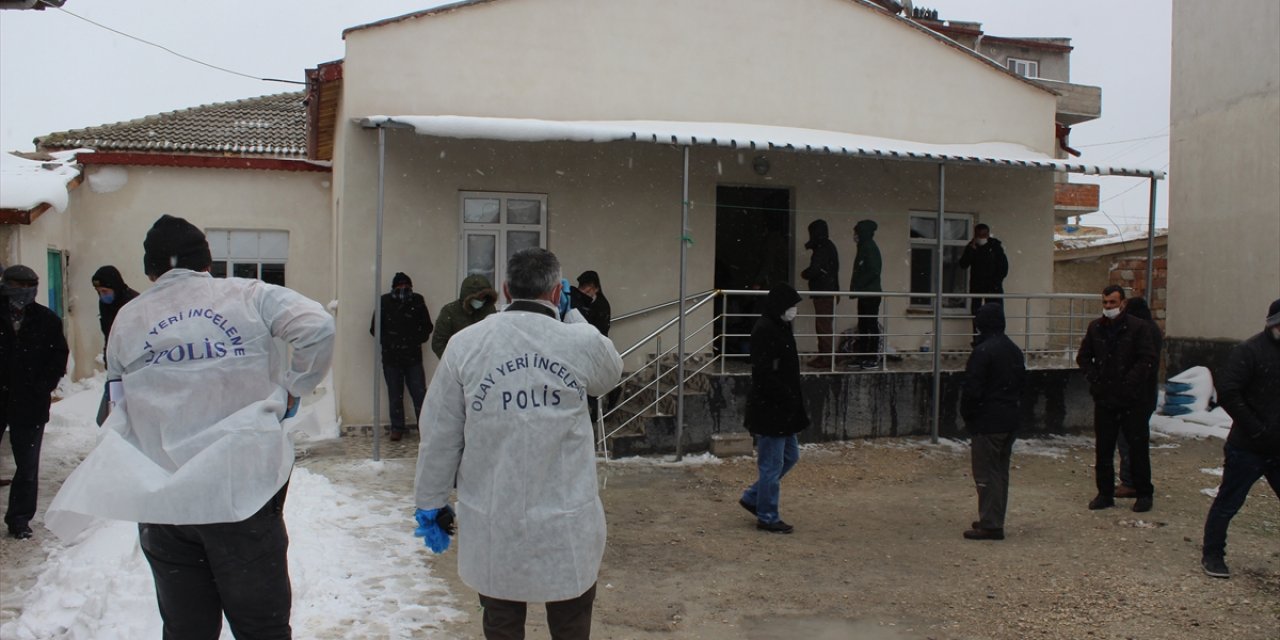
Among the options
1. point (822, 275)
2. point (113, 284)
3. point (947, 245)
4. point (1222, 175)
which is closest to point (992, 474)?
point (822, 275)

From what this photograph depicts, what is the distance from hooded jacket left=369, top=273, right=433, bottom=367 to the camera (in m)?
9.54

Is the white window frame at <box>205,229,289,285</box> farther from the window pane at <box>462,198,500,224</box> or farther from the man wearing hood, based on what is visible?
the man wearing hood

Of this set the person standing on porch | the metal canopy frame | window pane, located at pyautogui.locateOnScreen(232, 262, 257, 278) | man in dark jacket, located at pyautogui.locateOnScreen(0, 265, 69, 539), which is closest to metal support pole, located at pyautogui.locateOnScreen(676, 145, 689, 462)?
the metal canopy frame

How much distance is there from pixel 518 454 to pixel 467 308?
20.7 feet

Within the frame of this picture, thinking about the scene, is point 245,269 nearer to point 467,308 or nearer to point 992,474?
point 467,308

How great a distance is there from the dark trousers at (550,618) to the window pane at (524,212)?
7.81 metres

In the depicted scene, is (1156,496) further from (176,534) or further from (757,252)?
(176,534)

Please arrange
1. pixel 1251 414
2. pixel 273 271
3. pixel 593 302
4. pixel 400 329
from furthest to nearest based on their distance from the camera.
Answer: pixel 273 271 < pixel 400 329 < pixel 593 302 < pixel 1251 414

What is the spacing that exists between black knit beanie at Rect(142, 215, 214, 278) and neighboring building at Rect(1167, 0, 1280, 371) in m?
13.9

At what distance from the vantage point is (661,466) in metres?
8.90

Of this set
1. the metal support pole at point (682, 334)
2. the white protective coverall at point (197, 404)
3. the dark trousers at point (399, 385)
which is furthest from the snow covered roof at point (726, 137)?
the white protective coverall at point (197, 404)

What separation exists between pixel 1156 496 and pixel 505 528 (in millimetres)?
6831

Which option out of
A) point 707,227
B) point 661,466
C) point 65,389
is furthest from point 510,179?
point 65,389

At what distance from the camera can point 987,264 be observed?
11.4 metres
